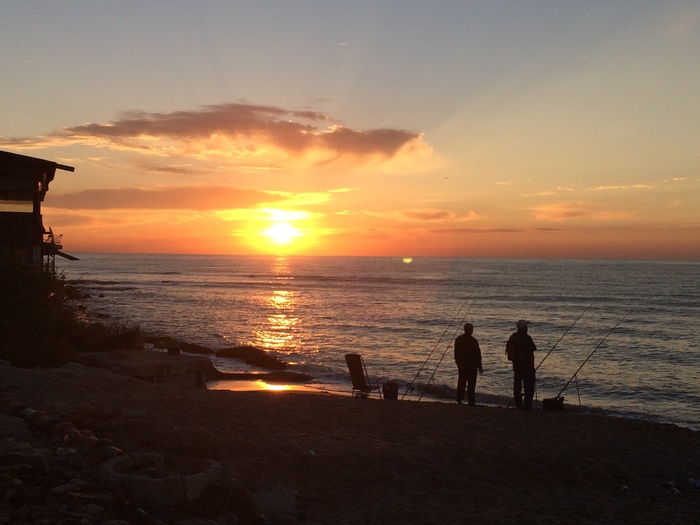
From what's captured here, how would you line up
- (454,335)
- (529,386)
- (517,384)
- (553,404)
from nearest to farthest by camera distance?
(529,386) → (517,384) → (553,404) → (454,335)

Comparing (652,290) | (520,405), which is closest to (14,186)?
(520,405)

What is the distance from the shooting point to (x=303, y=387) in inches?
776

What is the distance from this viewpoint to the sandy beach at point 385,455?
259 inches

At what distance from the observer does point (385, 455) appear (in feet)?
26.1

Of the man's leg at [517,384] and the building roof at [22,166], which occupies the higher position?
the building roof at [22,166]

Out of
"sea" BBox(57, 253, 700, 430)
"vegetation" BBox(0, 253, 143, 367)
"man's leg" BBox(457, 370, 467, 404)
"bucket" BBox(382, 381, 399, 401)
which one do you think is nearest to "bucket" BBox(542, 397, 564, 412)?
"man's leg" BBox(457, 370, 467, 404)

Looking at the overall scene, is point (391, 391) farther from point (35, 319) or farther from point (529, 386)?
point (35, 319)

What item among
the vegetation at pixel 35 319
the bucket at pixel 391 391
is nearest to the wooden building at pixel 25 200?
the vegetation at pixel 35 319

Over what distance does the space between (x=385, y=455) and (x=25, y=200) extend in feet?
66.7

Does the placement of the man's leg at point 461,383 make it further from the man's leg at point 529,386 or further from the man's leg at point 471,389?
the man's leg at point 529,386

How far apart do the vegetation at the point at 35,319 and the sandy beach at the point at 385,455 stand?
146 inches

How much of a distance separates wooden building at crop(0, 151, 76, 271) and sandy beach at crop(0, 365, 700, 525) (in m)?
13.1

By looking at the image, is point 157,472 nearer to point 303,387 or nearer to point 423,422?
point 423,422

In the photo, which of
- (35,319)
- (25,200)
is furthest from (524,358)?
(25,200)
